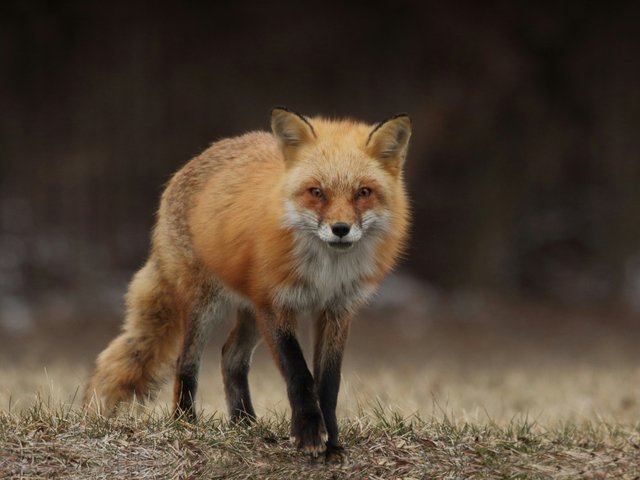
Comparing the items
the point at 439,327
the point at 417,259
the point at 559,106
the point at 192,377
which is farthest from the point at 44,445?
the point at 559,106

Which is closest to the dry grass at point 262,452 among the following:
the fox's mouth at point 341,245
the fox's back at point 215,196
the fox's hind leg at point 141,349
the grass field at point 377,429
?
the grass field at point 377,429

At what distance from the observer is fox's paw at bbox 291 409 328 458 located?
15.1 ft

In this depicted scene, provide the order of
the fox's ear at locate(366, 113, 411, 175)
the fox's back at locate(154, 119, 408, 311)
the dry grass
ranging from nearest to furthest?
the dry grass → the fox's back at locate(154, 119, 408, 311) → the fox's ear at locate(366, 113, 411, 175)

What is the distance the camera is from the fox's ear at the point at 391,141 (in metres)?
4.89

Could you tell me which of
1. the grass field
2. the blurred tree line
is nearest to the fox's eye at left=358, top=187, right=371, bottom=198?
the grass field

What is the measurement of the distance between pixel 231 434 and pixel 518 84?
9682 mm

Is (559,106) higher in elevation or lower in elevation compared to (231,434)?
higher

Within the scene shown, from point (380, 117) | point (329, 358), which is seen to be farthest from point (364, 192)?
point (380, 117)

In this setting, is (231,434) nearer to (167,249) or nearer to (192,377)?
(192,377)

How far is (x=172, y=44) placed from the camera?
1299cm

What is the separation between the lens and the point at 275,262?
4.94 meters

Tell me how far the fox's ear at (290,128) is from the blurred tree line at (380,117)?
26.6ft

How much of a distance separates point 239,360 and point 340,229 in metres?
1.77

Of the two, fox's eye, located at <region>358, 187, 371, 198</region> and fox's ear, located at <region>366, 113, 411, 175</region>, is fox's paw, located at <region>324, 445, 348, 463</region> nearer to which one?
fox's eye, located at <region>358, 187, 371, 198</region>
